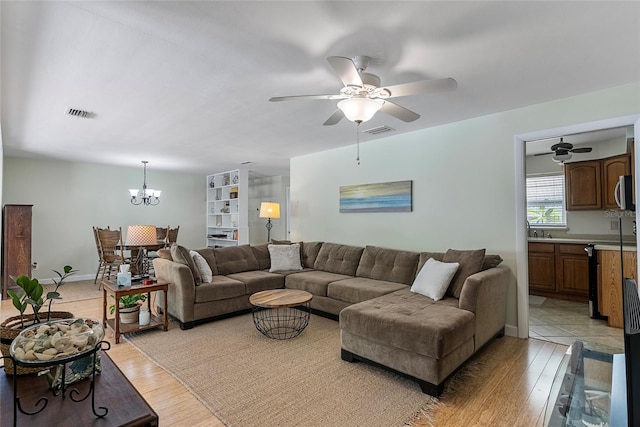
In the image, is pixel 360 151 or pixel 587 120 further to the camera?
pixel 360 151

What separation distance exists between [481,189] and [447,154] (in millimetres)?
599

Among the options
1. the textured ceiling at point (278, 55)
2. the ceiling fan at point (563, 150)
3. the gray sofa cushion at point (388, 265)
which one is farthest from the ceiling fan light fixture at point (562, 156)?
the gray sofa cushion at point (388, 265)

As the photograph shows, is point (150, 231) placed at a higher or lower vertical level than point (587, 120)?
lower

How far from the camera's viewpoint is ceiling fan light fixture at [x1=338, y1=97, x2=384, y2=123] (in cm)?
222

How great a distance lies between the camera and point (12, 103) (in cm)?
306

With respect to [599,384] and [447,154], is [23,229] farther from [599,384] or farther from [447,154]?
[599,384]

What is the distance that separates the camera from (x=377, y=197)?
15.0ft

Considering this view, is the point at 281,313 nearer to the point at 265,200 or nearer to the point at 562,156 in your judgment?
the point at 562,156

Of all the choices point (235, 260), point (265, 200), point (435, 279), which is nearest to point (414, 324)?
point (435, 279)

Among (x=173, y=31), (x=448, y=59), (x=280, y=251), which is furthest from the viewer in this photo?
(x=280, y=251)

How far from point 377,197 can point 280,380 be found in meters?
2.89

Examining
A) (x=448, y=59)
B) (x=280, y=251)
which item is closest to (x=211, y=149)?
(x=280, y=251)

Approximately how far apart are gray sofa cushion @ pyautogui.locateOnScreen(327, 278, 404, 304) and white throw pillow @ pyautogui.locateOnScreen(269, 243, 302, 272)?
103 centimetres

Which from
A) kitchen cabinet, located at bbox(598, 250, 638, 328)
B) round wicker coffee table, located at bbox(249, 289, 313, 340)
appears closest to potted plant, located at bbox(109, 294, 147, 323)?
round wicker coffee table, located at bbox(249, 289, 313, 340)
